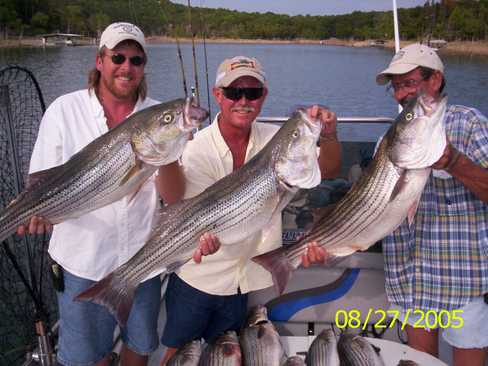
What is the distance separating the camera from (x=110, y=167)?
2850 mm

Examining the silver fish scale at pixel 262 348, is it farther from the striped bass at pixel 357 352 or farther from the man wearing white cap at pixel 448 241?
the man wearing white cap at pixel 448 241

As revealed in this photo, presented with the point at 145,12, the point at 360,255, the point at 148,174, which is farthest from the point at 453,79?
the point at 148,174

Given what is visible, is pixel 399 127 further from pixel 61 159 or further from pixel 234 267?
pixel 61 159

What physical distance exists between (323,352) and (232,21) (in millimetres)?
21030

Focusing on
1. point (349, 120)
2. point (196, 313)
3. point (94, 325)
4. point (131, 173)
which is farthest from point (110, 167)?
point (349, 120)

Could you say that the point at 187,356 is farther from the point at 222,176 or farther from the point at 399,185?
the point at 399,185

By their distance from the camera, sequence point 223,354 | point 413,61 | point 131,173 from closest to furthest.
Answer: point 131,173 < point 413,61 < point 223,354

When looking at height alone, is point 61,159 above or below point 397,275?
above

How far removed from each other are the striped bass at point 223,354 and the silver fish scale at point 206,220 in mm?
912

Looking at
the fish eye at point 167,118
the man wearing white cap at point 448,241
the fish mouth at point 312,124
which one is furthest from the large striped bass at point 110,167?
the man wearing white cap at point 448,241

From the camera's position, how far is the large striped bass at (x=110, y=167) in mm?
2752

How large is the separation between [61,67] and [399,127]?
28276 mm

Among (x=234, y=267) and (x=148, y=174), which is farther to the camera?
(x=234, y=267)

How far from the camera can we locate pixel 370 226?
286cm
